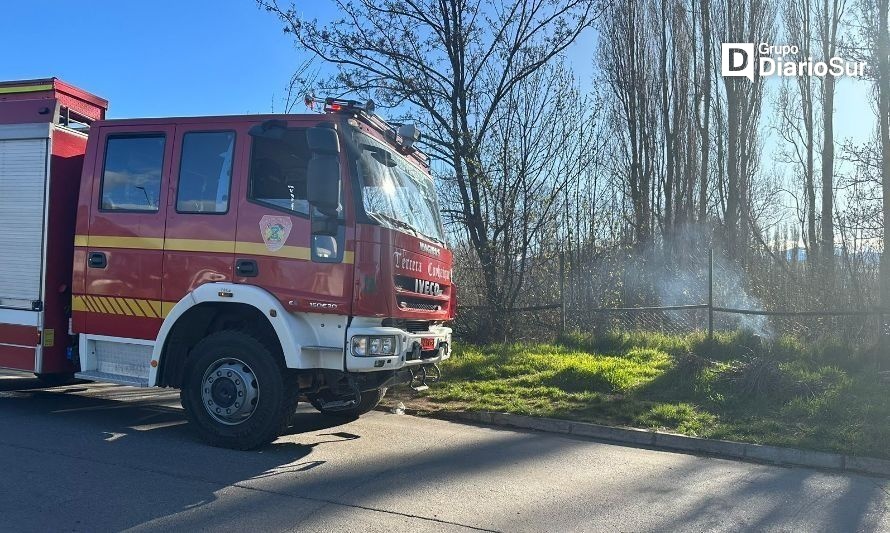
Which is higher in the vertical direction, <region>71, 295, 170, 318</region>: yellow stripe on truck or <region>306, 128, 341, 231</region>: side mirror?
<region>306, 128, 341, 231</region>: side mirror

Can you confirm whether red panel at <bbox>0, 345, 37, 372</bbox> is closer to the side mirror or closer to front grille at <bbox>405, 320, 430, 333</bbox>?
the side mirror

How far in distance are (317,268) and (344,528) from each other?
2.34m

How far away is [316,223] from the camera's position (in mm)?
5730

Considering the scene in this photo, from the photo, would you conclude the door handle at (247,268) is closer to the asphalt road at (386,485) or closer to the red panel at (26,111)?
the asphalt road at (386,485)

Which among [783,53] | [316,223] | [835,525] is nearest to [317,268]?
[316,223]

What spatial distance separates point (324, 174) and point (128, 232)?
2.35 m

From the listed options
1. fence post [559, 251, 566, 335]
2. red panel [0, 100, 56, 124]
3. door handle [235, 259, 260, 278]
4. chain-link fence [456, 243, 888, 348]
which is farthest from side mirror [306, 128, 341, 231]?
fence post [559, 251, 566, 335]

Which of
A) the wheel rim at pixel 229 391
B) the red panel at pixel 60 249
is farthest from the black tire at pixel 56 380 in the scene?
the wheel rim at pixel 229 391

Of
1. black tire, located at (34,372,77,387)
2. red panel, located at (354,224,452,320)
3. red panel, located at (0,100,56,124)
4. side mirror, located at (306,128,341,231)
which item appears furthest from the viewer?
black tire, located at (34,372,77,387)

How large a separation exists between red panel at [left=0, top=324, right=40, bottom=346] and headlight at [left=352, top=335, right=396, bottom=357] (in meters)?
3.62

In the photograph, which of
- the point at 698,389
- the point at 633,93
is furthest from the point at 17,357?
the point at 633,93

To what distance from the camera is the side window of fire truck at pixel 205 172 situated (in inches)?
244

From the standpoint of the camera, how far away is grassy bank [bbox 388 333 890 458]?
7.30 m

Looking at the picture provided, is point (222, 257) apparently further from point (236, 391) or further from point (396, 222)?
point (396, 222)
